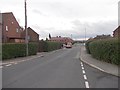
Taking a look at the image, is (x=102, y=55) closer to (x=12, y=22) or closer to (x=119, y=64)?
(x=119, y=64)

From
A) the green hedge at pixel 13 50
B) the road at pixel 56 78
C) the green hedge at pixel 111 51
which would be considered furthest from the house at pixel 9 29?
the road at pixel 56 78

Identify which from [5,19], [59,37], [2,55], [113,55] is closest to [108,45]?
[113,55]

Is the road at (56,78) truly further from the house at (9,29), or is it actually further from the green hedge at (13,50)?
the house at (9,29)

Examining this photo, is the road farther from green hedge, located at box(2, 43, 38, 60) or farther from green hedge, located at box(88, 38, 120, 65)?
green hedge, located at box(2, 43, 38, 60)

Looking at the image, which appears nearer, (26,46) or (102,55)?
(102,55)

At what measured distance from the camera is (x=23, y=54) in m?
32.5

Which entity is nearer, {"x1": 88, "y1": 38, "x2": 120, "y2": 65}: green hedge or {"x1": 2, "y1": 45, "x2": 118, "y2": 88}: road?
{"x1": 2, "y1": 45, "x2": 118, "y2": 88}: road

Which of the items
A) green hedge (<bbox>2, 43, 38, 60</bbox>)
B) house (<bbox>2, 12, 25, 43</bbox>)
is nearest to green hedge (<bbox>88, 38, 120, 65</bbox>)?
green hedge (<bbox>2, 43, 38, 60</bbox>)

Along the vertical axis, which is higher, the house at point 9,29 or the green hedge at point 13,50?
the house at point 9,29

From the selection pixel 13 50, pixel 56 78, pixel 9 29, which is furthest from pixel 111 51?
pixel 9 29

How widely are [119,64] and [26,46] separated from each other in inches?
711

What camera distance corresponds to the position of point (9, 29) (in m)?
56.3

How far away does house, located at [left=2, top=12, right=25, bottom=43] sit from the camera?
5232 centimetres

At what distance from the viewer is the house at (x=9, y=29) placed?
52319 millimetres
